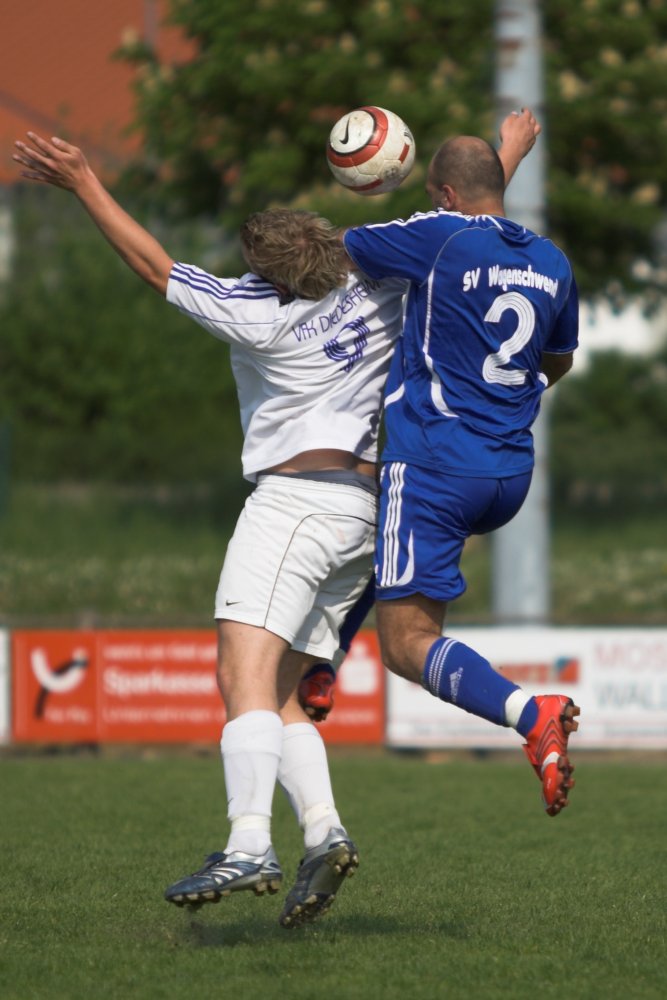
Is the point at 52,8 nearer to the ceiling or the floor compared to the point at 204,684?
nearer to the ceiling

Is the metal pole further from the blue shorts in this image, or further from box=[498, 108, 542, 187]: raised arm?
the blue shorts

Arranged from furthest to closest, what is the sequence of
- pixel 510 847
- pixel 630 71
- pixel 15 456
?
pixel 15 456 < pixel 630 71 < pixel 510 847

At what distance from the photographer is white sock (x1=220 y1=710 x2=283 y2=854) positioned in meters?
5.12

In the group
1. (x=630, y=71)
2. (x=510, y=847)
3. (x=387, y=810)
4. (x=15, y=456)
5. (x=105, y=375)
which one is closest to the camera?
(x=510, y=847)

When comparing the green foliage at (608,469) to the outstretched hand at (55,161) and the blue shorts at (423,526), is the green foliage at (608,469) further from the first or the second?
the outstretched hand at (55,161)

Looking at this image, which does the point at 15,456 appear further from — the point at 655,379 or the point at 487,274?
the point at 655,379

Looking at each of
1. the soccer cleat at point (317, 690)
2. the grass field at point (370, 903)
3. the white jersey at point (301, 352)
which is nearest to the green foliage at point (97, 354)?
the grass field at point (370, 903)

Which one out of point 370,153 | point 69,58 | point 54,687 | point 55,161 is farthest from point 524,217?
point 69,58

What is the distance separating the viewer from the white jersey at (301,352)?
17.2 feet

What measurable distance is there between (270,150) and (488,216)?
16.7 m

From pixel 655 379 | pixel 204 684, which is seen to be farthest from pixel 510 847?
pixel 655 379

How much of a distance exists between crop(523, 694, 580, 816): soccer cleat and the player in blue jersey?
151 millimetres

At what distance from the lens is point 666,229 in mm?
23109

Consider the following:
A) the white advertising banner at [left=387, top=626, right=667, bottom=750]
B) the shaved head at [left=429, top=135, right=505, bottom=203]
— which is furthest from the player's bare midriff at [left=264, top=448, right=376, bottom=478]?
the white advertising banner at [left=387, top=626, right=667, bottom=750]
